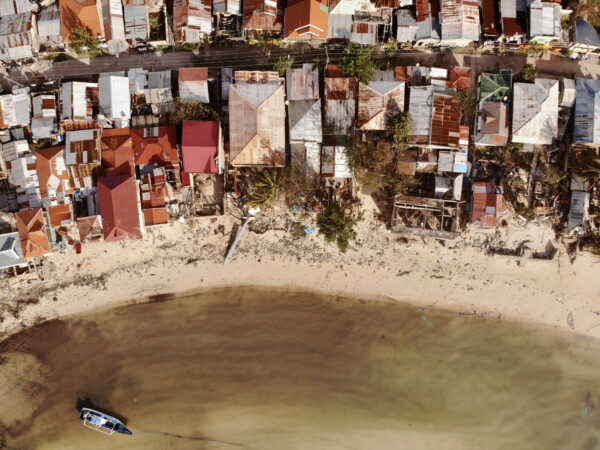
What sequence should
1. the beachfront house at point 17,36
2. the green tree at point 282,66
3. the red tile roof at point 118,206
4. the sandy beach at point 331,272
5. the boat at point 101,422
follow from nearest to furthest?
1. the red tile roof at point 118,206
2. the beachfront house at point 17,36
3. the green tree at point 282,66
4. the boat at point 101,422
5. the sandy beach at point 331,272

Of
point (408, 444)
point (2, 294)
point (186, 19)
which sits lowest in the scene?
point (408, 444)

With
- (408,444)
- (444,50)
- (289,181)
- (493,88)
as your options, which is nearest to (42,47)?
(289,181)

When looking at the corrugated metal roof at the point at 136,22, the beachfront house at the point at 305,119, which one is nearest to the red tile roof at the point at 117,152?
the corrugated metal roof at the point at 136,22

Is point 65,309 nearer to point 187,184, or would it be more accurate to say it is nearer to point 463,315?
point 187,184

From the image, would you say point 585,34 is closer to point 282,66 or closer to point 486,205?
point 486,205

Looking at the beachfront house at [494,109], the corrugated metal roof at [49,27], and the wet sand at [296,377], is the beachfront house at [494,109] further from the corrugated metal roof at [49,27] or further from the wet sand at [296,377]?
the corrugated metal roof at [49,27]

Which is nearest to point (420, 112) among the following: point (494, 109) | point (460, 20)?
point (494, 109)
